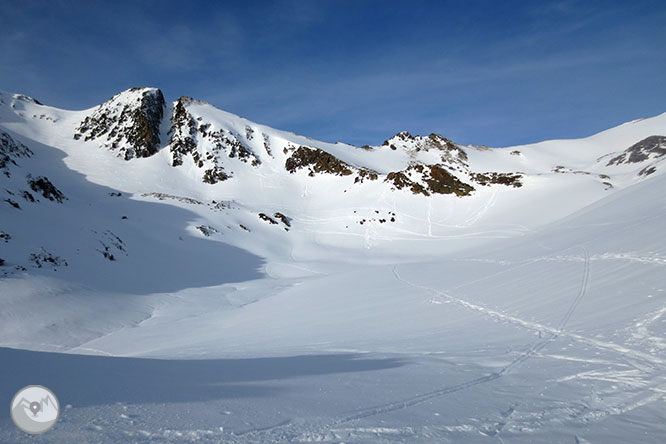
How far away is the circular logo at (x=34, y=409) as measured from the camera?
2.73 meters

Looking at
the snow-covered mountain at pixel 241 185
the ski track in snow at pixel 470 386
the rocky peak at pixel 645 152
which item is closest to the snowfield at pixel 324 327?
the ski track in snow at pixel 470 386

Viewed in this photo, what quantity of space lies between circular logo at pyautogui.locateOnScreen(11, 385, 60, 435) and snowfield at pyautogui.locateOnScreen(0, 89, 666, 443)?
99 millimetres

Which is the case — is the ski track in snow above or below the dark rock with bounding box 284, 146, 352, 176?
below

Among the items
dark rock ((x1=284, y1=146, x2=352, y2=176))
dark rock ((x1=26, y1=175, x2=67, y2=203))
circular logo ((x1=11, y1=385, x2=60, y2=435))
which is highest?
dark rock ((x1=284, y1=146, x2=352, y2=176))

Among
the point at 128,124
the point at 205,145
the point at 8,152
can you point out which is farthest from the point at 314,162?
the point at 8,152

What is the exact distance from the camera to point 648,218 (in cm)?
1585

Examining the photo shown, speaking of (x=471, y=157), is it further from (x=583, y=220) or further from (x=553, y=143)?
(x=583, y=220)

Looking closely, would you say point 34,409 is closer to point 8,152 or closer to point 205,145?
point 8,152

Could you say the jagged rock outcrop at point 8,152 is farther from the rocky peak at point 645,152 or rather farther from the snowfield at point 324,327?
the rocky peak at point 645,152

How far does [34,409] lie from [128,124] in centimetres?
8813

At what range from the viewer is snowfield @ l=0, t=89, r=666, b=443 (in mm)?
3547

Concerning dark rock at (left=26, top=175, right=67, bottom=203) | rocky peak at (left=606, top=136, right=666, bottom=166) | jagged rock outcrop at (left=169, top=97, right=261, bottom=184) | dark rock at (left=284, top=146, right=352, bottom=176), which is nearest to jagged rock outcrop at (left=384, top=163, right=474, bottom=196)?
dark rock at (left=284, top=146, right=352, bottom=176)

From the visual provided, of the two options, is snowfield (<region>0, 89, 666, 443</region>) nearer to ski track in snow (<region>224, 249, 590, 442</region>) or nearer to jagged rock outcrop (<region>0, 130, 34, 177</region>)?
ski track in snow (<region>224, 249, 590, 442</region>)

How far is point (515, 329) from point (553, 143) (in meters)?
151
